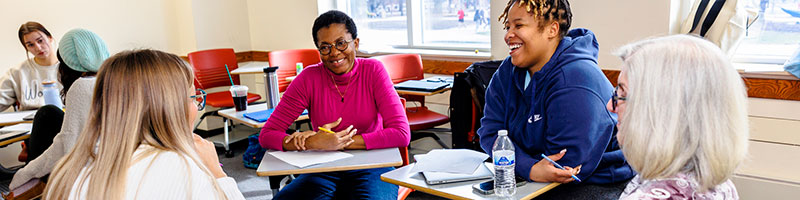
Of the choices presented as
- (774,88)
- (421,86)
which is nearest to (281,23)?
(421,86)

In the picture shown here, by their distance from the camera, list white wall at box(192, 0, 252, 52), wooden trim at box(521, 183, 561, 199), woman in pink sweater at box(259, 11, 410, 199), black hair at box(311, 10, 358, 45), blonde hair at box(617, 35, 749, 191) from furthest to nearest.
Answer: white wall at box(192, 0, 252, 52) < black hair at box(311, 10, 358, 45) < woman in pink sweater at box(259, 11, 410, 199) < wooden trim at box(521, 183, 561, 199) < blonde hair at box(617, 35, 749, 191)

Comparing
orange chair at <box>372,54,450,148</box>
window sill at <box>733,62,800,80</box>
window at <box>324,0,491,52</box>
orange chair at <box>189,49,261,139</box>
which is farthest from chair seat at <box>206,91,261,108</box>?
window sill at <box>733,62,800,80</box>

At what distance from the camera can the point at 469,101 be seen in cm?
338

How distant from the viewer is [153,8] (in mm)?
5289

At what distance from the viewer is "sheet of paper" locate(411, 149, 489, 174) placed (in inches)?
71.6

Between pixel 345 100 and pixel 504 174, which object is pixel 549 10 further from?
pixel 345 100

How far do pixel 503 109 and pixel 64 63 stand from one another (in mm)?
2002

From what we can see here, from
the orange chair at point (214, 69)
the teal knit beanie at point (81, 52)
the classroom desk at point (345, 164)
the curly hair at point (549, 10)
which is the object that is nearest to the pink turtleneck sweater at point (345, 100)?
the classroom desk at point (345, 164)

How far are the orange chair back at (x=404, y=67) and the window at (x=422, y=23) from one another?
533 millimetres

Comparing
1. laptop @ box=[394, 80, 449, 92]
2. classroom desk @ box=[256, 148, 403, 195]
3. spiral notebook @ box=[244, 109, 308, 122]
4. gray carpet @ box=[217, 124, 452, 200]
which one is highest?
classroom desk @ box=[256, 148, 403, 195]

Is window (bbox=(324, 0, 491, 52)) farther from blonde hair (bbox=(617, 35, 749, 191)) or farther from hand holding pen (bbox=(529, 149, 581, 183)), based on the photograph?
blonde hair (bbox=(617, 35, 749, 191))

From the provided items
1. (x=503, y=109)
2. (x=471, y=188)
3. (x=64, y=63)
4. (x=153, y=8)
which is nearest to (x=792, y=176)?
(x=503, y=109)

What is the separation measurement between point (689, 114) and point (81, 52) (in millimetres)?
2466

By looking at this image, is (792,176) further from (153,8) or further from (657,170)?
(153,8)
